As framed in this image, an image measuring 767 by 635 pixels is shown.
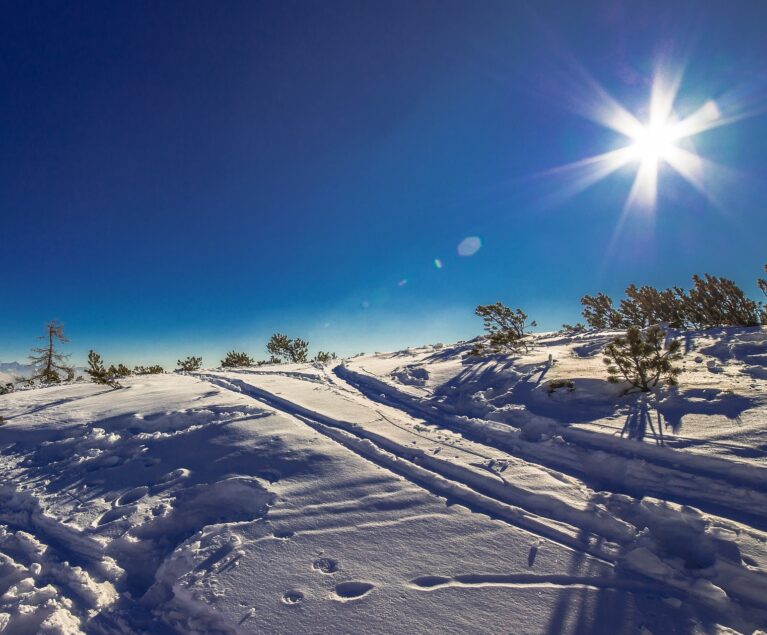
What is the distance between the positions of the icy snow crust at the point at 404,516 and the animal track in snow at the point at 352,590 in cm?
2

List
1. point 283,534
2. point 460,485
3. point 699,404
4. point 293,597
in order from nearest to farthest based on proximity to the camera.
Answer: point 293,597
point 283,534
point 460,485
point 699,404

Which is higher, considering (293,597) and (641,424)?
(641,424)

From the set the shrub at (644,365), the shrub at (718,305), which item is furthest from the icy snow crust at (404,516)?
the shrub at (718,305)

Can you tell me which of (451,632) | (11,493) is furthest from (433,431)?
(11,493)

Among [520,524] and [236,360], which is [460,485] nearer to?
[520,524]

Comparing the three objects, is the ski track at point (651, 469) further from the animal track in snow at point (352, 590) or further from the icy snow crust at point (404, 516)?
the animal track in snow at point (352, 590)

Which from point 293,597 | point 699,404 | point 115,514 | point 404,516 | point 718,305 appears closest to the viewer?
point 293,597

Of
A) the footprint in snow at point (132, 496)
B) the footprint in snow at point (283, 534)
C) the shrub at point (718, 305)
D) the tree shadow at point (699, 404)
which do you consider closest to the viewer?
the footprint in snow at point (283, 534)

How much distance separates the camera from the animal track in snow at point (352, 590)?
2834 mm

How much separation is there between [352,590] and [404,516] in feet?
3.43

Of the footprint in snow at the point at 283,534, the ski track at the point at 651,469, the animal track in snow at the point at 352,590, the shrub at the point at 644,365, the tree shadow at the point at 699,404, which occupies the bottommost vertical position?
the animal track in snow at the point at 352,590

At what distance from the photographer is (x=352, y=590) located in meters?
2.90

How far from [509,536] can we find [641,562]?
1.06 metres

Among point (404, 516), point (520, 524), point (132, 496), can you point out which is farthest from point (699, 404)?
point (132, 496)
